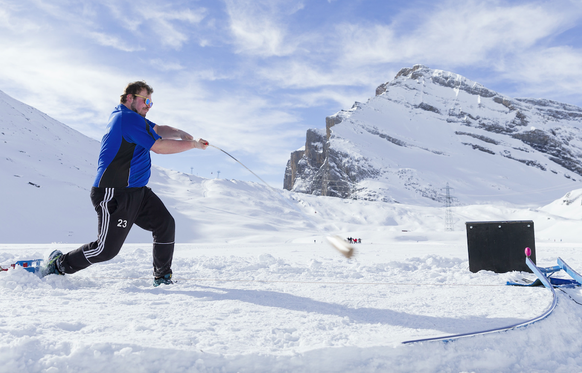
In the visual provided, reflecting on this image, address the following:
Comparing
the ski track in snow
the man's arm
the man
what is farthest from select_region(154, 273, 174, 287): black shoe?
the man's arm

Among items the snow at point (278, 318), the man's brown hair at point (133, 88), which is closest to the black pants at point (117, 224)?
the snow at point (278, 318)

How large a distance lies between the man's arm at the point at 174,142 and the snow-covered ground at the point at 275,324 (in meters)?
1.21

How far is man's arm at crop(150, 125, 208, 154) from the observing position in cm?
322

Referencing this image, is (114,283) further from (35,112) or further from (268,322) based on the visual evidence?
(35,112)

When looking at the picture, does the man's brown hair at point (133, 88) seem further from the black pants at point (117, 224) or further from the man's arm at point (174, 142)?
the black pants at point (117, 224)

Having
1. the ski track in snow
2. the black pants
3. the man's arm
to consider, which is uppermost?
the man's arm

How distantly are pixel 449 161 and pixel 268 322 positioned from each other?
111m

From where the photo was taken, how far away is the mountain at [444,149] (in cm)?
8938

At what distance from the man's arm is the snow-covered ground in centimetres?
121

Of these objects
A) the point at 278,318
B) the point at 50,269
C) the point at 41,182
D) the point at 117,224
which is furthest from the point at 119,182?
the point at 41,182

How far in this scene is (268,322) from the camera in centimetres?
221

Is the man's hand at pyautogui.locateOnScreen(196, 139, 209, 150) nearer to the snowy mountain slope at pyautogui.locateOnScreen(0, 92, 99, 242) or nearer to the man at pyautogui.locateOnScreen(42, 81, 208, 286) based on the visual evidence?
the man at pyautogui.locateOnScreen(42, 81, 208, 286)

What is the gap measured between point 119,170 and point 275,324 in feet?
6.24

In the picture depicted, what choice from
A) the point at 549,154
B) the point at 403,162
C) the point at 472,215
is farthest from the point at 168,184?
the point at 549,154
